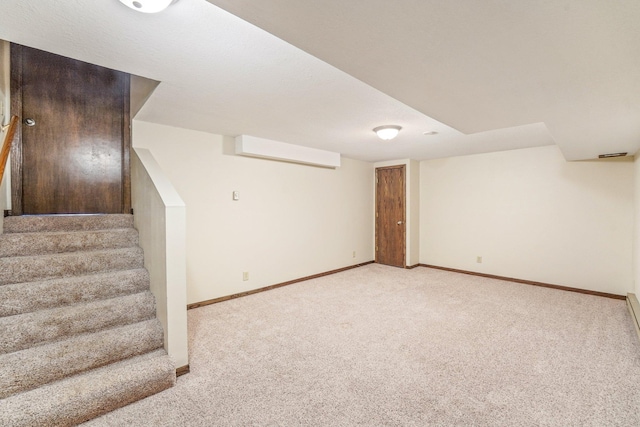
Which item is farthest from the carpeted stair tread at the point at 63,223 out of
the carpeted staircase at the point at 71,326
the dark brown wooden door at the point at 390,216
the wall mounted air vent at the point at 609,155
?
the wall mounted air vent at the point at 609,155

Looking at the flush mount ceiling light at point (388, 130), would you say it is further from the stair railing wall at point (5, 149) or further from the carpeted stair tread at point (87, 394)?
the stair railing wall at point (5, 149)

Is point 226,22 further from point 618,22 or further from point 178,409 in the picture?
point 178,409

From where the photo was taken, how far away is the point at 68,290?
2.13m

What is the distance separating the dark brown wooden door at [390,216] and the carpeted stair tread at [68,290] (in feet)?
14.7

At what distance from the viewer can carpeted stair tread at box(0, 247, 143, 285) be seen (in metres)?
2.09

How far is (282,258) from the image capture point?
4.51 meters

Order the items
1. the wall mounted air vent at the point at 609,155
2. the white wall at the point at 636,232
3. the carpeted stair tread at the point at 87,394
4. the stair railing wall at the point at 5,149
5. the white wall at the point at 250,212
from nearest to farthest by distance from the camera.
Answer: the carpeted stair tread at the point at 87,394, the stair railing wall at the point at 5,149, the white wall at the point at 636,232, the white wall at the point at 250,212, the wall mounted air vent at the point at 609,155

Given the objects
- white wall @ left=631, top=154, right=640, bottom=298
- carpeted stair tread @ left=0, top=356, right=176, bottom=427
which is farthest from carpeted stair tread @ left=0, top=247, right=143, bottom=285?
white wall @ left=631, top=154, right=640, bottom=298

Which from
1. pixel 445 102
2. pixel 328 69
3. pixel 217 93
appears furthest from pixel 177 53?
pixel 445 102

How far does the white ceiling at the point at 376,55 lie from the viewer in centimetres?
102

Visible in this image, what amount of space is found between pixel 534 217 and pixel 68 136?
624 centimetres

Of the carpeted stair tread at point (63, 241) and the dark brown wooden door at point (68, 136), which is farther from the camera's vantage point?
the dark brown wooden door at point (68, 136)

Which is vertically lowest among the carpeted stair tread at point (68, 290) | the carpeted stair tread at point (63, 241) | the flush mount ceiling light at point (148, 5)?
the carpeted stair tread at point (68, 290)

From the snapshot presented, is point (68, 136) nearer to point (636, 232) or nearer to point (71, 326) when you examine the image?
point (71, 326)
